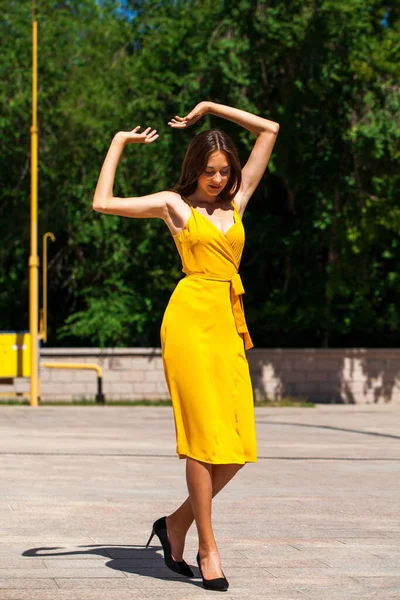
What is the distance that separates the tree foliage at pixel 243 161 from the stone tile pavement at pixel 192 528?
12.3 meters

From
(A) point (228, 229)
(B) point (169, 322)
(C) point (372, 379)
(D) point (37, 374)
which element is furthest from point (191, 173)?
(C) point (372, 379)

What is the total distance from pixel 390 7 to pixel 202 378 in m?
27.5

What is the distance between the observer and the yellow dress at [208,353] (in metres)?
5.45

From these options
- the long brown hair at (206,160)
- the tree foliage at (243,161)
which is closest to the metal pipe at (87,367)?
the tree foliage at (243,161)

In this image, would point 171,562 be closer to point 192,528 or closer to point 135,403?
point 192,528

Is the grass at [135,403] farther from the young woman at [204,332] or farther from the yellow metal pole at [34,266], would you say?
the young woman at [204,332]

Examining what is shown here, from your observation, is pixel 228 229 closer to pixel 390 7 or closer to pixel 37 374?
pixel 37 374

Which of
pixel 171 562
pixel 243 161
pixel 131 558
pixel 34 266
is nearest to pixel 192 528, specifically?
pixel 131 558

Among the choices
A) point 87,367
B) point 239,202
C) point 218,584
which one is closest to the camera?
point 218,584

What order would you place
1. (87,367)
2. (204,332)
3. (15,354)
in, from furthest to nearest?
(87,367), (15,354), (204,332)

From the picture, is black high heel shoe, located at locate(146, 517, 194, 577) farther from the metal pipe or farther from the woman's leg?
the metal pipe

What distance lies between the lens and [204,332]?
18.1 ft

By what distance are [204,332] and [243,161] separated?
21405 mm

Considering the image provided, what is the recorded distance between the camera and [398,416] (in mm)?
22453
